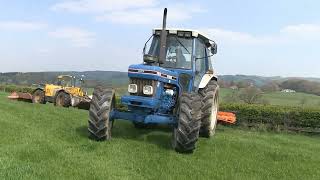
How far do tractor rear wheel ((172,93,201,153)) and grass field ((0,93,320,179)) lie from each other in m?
0.21

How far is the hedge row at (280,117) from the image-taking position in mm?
21688

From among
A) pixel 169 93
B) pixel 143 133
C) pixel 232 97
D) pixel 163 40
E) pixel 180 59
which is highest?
pixel 163 40

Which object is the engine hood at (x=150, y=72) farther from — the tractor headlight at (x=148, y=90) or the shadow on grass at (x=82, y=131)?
the shadow on grass at (x=82, y=131)

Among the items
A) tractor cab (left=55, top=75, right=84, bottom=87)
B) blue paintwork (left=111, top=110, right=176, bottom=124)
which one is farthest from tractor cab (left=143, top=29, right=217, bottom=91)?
tractor cab (left=55, top=75, right=84, bottom=87)

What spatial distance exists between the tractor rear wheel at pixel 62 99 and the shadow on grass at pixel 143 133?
9.41 meters

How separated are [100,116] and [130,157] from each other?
1503mm

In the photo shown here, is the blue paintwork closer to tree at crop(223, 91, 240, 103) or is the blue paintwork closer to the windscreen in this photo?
the windscreen

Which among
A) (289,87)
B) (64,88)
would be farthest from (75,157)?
(289,87)

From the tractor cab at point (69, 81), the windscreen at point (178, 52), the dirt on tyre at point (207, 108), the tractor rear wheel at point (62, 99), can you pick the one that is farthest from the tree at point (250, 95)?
the windscreen at point (178, 52)

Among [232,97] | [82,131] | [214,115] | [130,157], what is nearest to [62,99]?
[214,115]

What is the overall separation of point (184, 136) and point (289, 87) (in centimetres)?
5408

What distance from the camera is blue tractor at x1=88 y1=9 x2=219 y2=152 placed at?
34.1 ft

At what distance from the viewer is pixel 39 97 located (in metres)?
25.1

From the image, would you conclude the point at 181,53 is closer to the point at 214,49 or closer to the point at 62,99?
the point at 214,49
